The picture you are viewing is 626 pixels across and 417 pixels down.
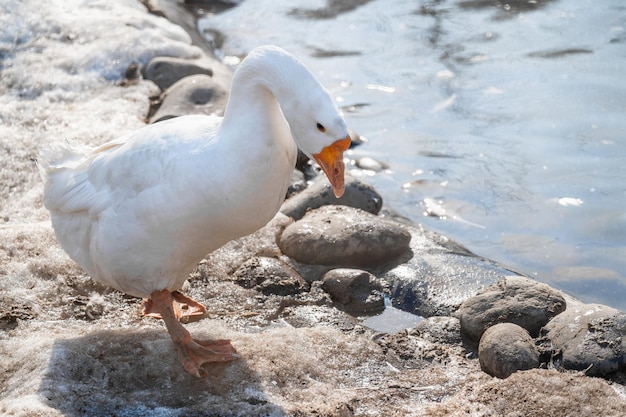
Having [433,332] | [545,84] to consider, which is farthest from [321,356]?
[545,84]

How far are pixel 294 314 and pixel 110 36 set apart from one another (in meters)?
5.01

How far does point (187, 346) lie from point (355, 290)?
4.33ft

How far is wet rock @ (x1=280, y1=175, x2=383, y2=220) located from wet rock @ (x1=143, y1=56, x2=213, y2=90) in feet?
8.10

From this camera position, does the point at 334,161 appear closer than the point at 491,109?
Yes

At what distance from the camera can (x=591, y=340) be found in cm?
428

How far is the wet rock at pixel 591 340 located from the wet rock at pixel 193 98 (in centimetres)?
386

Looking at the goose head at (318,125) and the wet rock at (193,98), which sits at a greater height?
the goose head at (318,125)

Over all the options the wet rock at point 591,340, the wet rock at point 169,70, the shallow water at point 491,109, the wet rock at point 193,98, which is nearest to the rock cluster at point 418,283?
the wet rock at point 591,340

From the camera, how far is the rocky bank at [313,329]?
3963 mm

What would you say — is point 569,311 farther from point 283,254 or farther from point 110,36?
point 110,36

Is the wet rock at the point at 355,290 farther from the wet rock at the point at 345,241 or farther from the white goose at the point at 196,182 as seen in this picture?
the white goose at the point at 196,182

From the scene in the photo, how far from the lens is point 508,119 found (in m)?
7.77

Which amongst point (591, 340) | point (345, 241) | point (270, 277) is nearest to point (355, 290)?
point (345, 241)

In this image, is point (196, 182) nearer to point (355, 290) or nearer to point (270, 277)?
point (270, 277)
